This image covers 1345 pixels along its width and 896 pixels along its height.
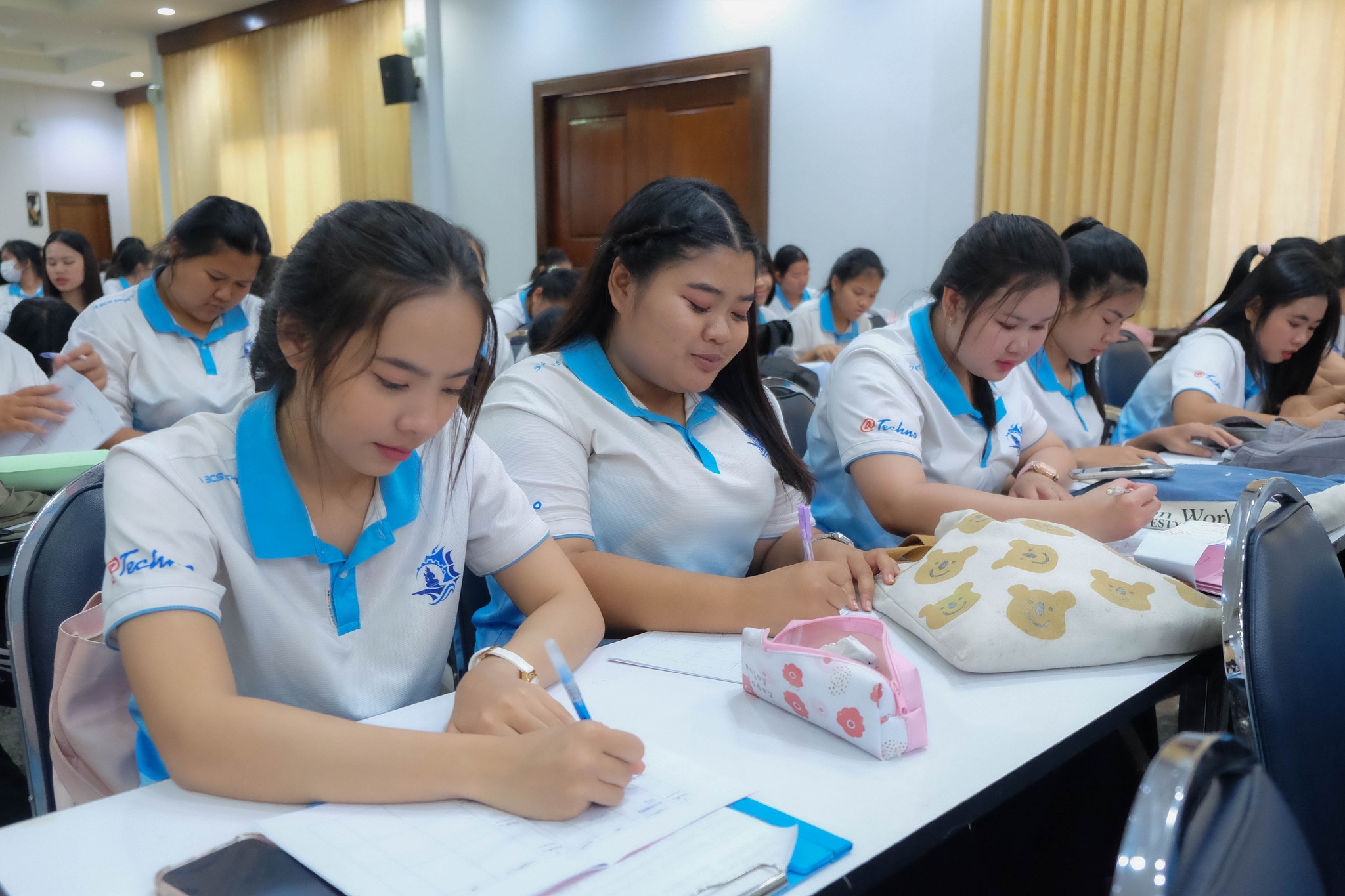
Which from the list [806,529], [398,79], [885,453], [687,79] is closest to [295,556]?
[806,529]

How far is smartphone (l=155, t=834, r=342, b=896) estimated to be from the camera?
62 centimetres

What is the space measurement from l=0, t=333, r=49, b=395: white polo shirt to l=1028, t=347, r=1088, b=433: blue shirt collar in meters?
2.22

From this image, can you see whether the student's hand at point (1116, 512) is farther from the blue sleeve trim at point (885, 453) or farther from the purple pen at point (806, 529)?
the purple pen at point (806, 529)

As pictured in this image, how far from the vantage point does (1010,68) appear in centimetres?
473

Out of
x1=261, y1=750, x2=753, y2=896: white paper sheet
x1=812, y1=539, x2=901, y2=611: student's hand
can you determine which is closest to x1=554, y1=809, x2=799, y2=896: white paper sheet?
x1=261, y1=750, x2=753, y2=896: white paper sheet

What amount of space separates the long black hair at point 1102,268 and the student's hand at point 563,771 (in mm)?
1777

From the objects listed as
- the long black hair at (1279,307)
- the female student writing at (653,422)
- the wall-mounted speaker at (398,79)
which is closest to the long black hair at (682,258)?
the female student writing at (653,422)

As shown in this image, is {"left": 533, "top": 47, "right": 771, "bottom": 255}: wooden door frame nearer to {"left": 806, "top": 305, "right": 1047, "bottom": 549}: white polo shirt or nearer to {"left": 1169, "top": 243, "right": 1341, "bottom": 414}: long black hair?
{"left": 1169, "top": 243, "right": 1341, "bottom": 414}: long black hair

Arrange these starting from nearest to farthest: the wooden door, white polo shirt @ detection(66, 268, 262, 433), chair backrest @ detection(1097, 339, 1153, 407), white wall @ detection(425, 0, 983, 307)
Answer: white polo shirt @ detection(66, 268, 262, 433)
chair backrest @ detection(1097, 339, 1153, 407)
white wall @ detection(425, 0, 983, 307)
the wooden door

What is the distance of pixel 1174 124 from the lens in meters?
4.42

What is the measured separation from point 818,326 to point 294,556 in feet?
14.4

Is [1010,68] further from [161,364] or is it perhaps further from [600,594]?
[600,594]

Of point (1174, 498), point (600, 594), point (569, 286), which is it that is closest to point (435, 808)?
point (600, 594)

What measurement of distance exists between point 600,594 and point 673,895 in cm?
61
